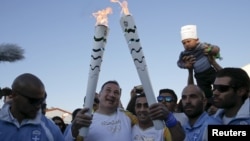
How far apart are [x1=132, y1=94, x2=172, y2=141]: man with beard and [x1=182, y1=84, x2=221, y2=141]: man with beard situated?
0.28 meters

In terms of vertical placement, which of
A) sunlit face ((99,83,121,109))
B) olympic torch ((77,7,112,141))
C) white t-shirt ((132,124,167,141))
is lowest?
white t-shirt ((132,124,167,141))

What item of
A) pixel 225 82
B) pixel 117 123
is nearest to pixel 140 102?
pixel 117 123

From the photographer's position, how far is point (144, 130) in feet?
15.0

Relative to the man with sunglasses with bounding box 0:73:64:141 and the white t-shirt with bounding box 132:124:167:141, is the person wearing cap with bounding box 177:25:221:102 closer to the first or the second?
the white t-shirt with bounding box 132:124:167:141

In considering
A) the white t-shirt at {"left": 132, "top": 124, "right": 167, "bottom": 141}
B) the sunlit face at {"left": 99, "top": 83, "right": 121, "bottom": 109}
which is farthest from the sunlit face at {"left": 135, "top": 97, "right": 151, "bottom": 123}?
the sunlit face at {"left": 99, "top": 83, "right": 121, "bottom": 109}

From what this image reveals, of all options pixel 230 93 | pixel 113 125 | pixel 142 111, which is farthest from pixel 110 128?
pixel 230 93

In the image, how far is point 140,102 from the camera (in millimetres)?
4793

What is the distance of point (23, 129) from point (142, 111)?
1823mm

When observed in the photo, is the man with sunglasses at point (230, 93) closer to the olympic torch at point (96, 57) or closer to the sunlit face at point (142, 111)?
the sunlit face at point (142, 111)

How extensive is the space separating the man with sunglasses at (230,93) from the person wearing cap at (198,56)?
Result: 1.82 metres

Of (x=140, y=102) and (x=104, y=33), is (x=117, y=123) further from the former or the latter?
(x=104, y=33)

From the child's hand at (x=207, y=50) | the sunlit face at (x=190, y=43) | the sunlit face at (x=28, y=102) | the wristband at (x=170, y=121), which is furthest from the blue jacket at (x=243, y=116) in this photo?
the sunlit face at (x=190, y=43)

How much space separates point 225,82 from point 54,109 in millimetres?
23512

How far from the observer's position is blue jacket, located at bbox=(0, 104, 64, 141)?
3210 mm
